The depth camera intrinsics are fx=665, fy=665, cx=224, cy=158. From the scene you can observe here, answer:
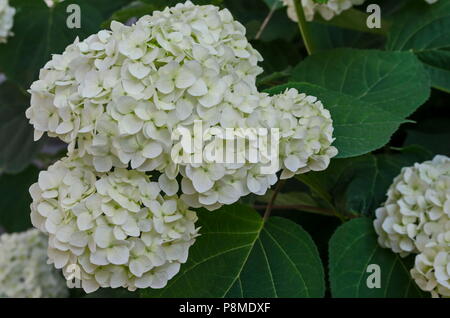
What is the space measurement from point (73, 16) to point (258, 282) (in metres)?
0.52

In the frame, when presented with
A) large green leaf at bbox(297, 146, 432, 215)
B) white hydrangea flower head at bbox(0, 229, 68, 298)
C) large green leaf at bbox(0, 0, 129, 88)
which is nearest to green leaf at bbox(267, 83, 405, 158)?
large green leaf at bbox(297, 146, 432, 215)

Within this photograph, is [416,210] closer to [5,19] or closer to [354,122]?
[354,122]

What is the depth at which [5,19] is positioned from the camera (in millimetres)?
1076

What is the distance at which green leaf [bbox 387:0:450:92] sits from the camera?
918mm

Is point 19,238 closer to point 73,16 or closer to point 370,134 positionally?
point 73,16

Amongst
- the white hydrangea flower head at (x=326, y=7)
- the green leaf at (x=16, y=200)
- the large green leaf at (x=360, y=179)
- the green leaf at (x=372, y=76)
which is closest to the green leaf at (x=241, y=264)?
the large green leaf at (x=360, y=179)

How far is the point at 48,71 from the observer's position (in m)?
0.67

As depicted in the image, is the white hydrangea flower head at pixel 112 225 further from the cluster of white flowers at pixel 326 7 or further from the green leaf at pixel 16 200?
the green leaf at pixel 16 200

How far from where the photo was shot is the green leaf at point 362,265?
0.74 metres

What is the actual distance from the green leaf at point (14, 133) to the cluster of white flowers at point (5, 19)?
0.25 m

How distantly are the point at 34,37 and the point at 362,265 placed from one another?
66 centimetres

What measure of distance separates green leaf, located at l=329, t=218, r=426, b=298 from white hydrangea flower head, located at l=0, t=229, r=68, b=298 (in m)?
0.54

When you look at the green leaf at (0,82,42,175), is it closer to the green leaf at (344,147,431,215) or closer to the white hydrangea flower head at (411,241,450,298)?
the green leaf at (344,147,431,215)

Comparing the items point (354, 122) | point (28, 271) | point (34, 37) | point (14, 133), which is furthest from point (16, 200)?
point (354, 122)
